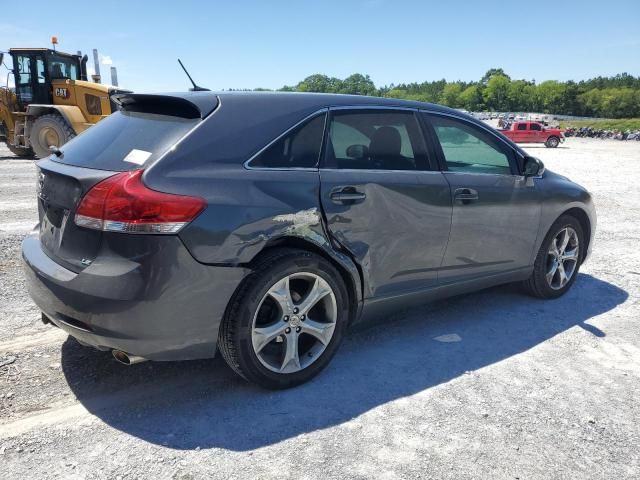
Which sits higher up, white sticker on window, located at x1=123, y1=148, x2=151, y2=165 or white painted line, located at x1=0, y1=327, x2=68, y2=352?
white sticker on window, located at x1=123, y1=148, x2=151, y2=165

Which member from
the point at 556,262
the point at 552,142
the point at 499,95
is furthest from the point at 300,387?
the point at 499,95

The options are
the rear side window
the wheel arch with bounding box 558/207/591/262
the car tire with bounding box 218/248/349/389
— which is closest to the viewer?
the car tire with bounding box 218/248/349/389

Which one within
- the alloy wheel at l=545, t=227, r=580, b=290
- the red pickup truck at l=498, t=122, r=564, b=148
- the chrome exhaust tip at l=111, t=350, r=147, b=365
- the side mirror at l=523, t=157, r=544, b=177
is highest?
the red pickup truck at l=498, t=122, r=564, b=148

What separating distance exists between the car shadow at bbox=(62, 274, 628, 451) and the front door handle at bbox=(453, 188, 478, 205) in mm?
992

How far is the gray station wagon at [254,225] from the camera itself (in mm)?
2387

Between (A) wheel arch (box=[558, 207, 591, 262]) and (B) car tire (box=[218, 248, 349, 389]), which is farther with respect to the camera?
(A) wheel arch (box=[558, 207, 591, 262])

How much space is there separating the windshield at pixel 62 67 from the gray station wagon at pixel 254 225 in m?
13.7

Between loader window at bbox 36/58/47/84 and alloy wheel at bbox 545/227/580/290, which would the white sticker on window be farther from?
loader window at bbox 36/58/47/84

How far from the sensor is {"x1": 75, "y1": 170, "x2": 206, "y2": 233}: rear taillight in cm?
233

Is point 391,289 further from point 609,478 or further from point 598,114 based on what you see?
point 598,114

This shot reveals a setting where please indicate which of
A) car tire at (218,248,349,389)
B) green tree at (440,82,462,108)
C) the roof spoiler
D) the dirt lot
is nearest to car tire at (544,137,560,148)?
the dirt lot

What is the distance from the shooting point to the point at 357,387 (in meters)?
2.93

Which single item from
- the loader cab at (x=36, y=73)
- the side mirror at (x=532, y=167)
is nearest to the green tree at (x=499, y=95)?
the loader cab at (x=36, y=73)

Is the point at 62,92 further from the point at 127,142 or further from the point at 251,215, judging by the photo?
the point at 251,215
